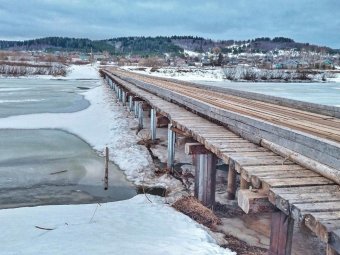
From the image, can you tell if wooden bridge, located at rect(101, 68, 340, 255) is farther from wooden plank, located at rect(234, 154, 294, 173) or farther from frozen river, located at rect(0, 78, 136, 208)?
frozen river, located at rect(0, 78, 136, 208)

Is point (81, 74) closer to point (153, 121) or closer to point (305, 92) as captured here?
point (305, 92)

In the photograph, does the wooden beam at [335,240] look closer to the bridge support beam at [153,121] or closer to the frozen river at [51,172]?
the frozen river at [51,172]

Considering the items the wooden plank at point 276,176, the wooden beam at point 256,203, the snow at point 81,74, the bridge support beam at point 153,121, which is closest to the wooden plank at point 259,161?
the wooden plank at point 276,176

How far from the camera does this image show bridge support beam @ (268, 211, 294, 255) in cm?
405

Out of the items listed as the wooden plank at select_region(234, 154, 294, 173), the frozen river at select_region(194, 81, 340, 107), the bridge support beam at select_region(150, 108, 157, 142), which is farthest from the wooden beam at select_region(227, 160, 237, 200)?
the frozen river at select_region(194, 81, 340, 107)

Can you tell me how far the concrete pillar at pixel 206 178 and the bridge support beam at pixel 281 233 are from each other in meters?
2.55

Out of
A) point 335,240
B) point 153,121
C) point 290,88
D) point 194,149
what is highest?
point 335,240

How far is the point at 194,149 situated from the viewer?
242 inches

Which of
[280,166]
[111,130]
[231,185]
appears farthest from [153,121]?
[280,166]

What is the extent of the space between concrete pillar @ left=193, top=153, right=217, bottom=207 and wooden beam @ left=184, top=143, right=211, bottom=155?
1.52 feet

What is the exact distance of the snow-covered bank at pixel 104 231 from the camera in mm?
5125

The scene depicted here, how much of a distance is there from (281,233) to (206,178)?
2.75m

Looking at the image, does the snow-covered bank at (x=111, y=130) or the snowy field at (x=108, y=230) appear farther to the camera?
the snow-covered bank at (x=111, y=130)

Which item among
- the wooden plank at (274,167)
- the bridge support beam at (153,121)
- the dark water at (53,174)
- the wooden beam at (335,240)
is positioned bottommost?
the dark water at (53,174)
